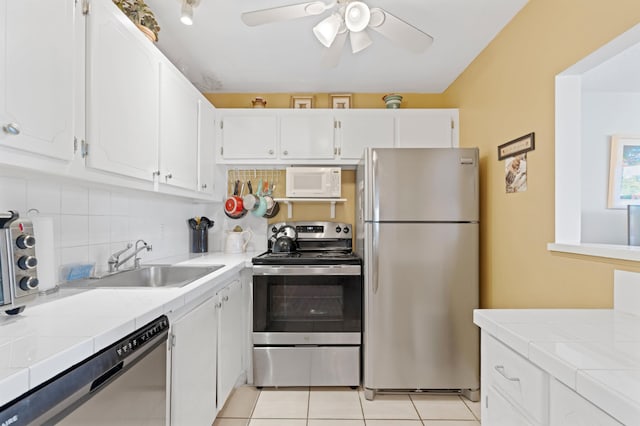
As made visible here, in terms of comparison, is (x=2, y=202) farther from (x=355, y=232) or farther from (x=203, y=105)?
(x=355, y=232)

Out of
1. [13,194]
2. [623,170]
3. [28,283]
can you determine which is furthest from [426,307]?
[13,194]

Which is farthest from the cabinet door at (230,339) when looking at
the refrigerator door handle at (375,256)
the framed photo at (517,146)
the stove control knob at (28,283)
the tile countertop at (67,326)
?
the framed photo at (517,146)

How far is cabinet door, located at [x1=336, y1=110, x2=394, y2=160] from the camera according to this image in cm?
301

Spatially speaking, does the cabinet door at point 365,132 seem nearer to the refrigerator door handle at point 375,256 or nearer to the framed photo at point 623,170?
the refrigerator door handle at point 375,256

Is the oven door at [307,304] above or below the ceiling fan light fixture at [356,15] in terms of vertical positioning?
below

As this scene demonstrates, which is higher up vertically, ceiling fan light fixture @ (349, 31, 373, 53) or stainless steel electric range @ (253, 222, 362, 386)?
ceiling fan light fixture @ (349, 31, 373, 53)

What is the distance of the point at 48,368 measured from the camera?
2.51ft

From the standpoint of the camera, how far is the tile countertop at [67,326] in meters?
0.74

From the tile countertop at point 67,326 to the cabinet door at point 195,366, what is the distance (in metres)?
0.14

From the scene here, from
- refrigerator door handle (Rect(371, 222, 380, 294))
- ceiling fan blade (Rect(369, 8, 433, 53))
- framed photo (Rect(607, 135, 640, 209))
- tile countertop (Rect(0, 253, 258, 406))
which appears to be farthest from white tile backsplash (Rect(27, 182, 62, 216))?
framed photo (Rect(607, 135, 640, 209))

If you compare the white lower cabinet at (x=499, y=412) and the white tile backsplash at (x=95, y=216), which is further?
the white tile backsplash at (x=95, y=216)

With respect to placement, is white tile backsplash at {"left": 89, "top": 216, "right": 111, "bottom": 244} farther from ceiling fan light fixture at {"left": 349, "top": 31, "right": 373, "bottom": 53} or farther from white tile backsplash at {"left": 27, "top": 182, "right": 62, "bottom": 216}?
ceiling fan light fixture at {"left": 349, "top": 31, "right": 373, "bottom": 53}

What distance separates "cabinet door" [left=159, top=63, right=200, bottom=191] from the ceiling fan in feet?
2.17

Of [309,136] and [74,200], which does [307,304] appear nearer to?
[309,136]
